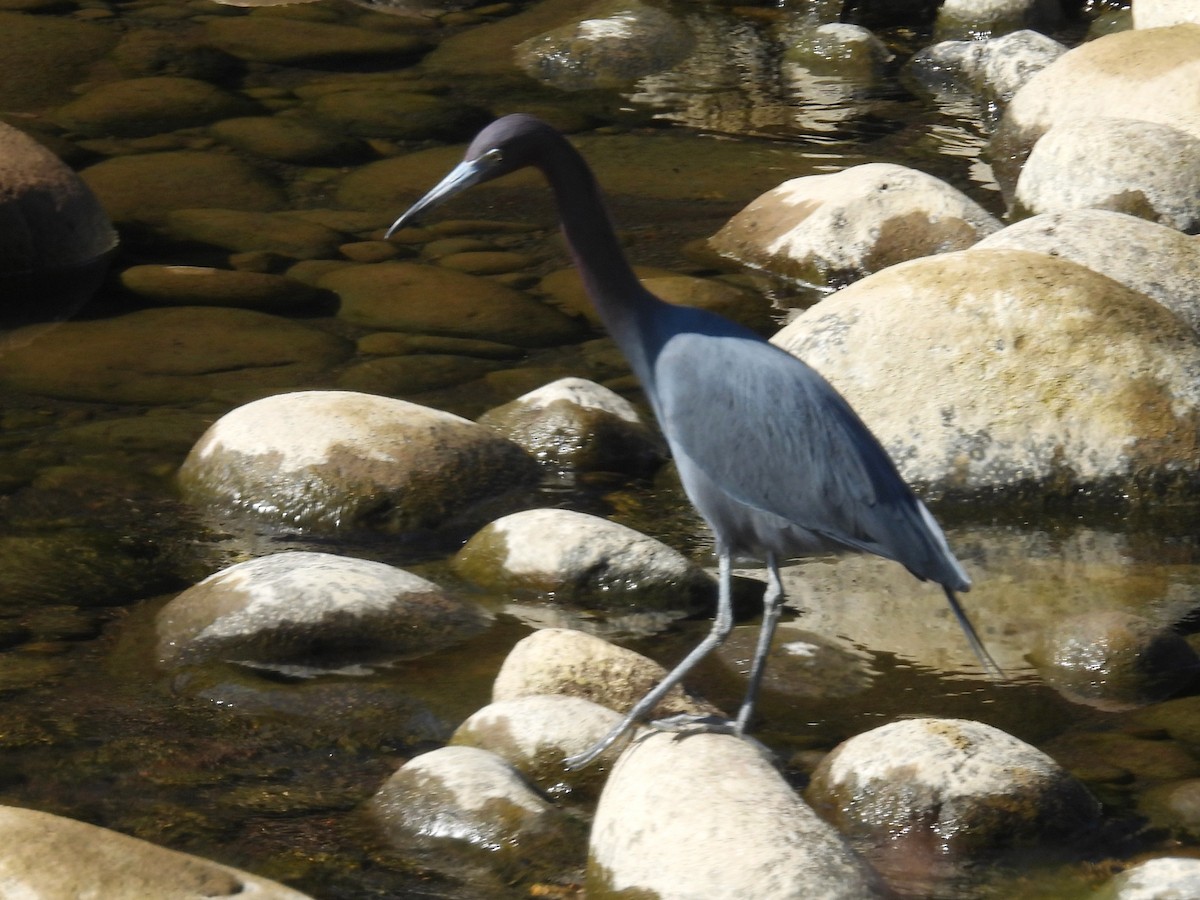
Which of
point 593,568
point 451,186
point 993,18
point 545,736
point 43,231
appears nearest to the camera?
point 451,186

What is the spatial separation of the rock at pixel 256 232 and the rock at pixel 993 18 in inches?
255

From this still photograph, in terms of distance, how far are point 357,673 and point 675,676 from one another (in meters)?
1.16

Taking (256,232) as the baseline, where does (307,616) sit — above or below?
below

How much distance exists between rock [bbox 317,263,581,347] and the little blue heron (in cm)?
334

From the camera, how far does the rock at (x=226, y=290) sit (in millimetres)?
7723

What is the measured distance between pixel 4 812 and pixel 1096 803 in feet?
8.04

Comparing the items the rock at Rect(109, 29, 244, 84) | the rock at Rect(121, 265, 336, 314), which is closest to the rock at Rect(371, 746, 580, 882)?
the rock at Rect(121, 265, 336, 314)

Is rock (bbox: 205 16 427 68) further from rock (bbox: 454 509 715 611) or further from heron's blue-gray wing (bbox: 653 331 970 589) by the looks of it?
heron's blue-gray wing (bbox: 653 331 970 589)

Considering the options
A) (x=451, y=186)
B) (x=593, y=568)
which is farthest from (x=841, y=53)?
(x=451, y=186)

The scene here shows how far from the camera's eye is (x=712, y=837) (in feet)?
11.4

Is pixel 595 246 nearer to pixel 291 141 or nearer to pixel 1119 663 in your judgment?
pixel 1119 663

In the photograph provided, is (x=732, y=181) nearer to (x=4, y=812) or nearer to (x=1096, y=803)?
(x=1096, y=803)

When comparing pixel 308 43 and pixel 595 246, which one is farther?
pixel 308 43

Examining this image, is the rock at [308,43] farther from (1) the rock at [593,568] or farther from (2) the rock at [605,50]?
(1) the rock at [593,568]
